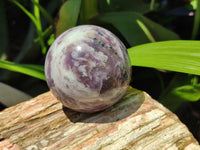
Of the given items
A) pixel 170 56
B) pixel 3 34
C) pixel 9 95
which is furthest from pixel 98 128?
pixel 3 34

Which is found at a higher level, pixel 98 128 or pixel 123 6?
pixel 123 6

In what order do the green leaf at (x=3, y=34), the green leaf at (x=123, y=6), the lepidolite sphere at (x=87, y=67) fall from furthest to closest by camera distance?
1. the green leaf at (x=3, y=34)
2. the green leaf at (x=123, y=6)
3. the lepidolite sphere at (x=87, y=67)

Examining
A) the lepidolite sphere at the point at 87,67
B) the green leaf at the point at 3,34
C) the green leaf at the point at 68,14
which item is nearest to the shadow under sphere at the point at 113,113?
the lepidolite sphere at the point at 87,67

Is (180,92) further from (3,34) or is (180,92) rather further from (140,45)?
(3,34)

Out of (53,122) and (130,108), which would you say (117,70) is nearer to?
(130,108)

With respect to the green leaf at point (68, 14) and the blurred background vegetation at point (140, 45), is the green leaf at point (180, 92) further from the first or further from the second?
the green leaf at point (68, 14)

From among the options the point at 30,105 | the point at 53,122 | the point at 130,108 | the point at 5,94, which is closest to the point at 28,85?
the point at 5,94

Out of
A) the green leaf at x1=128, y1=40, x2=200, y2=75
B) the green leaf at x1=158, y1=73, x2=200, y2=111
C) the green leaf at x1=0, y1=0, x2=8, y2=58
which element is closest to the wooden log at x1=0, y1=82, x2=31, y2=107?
the green leaf at x1=0, y1=0, x2=8, y2=58
